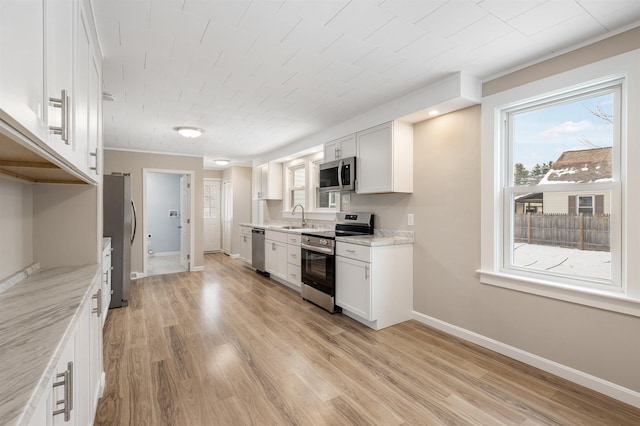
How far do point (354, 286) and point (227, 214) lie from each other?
5.86 metres

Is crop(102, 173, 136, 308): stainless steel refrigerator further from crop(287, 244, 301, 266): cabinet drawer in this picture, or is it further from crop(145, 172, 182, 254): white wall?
crop(145, 172, 182, 254): white wall

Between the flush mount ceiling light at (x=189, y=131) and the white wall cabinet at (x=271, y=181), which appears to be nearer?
the flush mount ceiling light at (x=189, y=131)

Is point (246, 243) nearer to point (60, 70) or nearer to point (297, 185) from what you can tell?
point (297, 185)

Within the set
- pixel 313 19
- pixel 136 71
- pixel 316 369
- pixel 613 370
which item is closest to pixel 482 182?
pixel 613 370

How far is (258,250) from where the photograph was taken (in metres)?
5.69

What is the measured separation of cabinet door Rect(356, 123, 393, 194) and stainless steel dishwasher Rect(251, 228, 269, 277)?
2.52 meters

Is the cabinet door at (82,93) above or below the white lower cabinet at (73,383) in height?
above

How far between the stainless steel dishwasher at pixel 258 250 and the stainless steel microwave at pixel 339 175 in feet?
6.16

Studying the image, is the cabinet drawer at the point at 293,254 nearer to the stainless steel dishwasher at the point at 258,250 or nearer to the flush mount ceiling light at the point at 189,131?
the stainless steel dishwasher at the point at 258,250

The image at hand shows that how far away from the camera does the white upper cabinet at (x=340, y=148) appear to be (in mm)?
3910

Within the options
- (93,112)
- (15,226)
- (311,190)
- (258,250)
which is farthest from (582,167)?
(258,250)

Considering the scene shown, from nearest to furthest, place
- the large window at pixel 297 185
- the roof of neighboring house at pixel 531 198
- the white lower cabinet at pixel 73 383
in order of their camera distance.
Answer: the white lower cabinet at pixel 73 383 → the roof of neighboring house at pixel 531 198 → the large window at pixel 297 185

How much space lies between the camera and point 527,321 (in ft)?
8.09

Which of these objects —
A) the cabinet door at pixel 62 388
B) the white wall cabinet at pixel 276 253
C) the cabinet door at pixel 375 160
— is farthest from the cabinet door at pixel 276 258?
the cabinet door at pixel 62 388
